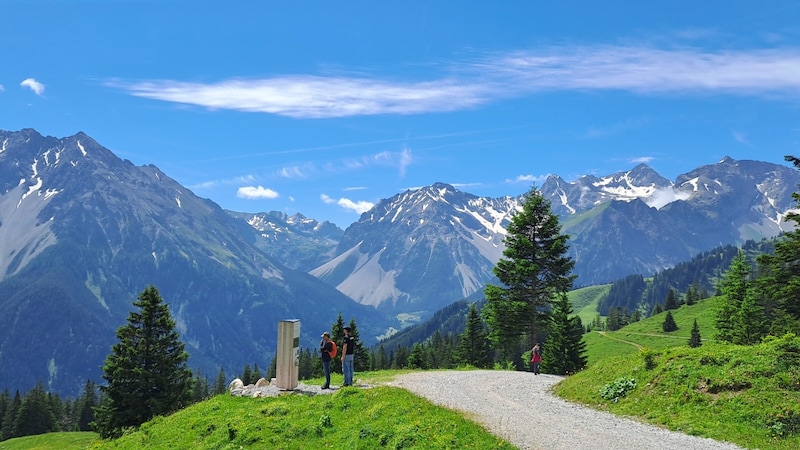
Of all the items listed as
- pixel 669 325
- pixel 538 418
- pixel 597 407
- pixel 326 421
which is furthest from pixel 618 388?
pixel 669 325

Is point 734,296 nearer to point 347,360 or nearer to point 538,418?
point 538,418

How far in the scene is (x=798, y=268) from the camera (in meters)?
39.2

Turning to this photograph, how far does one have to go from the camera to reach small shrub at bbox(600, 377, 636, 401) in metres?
26.3

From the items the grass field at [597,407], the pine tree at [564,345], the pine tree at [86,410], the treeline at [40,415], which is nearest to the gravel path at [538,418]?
the grass field at [597,407]

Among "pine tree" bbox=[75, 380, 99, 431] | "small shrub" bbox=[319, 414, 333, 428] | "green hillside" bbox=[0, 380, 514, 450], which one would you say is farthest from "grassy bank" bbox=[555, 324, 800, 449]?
"pine tree" bbox=[75, 380, 99, 431]

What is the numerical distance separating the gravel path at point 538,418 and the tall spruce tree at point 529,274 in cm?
1744

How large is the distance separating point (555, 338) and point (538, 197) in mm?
22185

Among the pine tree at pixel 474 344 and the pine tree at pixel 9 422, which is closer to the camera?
the pine tree at pixel 474 344

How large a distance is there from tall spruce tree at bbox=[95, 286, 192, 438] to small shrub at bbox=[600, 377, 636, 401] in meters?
44.7

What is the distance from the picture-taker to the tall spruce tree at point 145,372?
5559 centimetres

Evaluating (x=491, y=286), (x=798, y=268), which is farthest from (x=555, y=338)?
(x=798, y=268)

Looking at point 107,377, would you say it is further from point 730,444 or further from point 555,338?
point 730,444

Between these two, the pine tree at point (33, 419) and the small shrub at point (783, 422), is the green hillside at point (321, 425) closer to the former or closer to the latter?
the small shrub at point (783, 422)

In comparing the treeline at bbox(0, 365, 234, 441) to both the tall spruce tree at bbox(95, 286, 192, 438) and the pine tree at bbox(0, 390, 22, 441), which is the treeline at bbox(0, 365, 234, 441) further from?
the tall spruce tree at bbox(95, 286, 192, 438)
